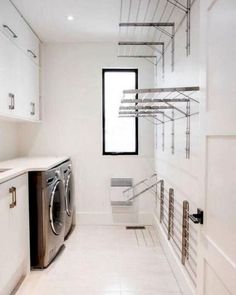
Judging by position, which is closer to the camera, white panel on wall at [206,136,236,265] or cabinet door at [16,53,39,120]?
white panel on wall at [206,136,236,265]

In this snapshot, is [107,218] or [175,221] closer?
[175,221]

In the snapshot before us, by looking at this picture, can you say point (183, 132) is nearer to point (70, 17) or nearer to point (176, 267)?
point (176, 267)

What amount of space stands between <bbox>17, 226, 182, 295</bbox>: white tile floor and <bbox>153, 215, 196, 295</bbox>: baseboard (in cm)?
6

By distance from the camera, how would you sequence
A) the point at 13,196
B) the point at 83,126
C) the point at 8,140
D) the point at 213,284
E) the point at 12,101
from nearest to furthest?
the point at 213,284 → the point at 13,196 → the point at 12,101 → the point at 8,140 → the point at 83,126

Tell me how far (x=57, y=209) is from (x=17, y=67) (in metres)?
1.50

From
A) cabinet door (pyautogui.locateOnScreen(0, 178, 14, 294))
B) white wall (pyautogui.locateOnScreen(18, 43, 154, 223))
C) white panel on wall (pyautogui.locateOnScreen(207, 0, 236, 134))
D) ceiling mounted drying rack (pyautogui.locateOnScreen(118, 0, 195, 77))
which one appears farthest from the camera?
white wall (pyautogui.locateOnScreen(18, 43, 154, 223))

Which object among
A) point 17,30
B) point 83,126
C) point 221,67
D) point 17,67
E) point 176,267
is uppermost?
point 17,30

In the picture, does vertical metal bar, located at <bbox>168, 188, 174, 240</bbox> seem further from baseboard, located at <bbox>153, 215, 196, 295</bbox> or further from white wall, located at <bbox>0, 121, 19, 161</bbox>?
white wall, located at <bbox>0, 121, 19, 161</bbox>

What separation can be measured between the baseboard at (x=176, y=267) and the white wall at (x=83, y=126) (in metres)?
0.97

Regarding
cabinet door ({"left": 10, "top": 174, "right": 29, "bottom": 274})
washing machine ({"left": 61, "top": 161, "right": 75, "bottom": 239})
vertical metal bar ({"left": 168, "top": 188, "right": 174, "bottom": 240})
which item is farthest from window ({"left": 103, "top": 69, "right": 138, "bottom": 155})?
cabinet door ({"left": 10, "top": 174, "right": 29, "bottom": 274})

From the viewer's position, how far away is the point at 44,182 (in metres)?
2.67

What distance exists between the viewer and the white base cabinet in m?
2.03

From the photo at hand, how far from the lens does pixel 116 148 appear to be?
423cm

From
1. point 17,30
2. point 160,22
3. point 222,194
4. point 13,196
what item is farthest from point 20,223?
point 160,22
